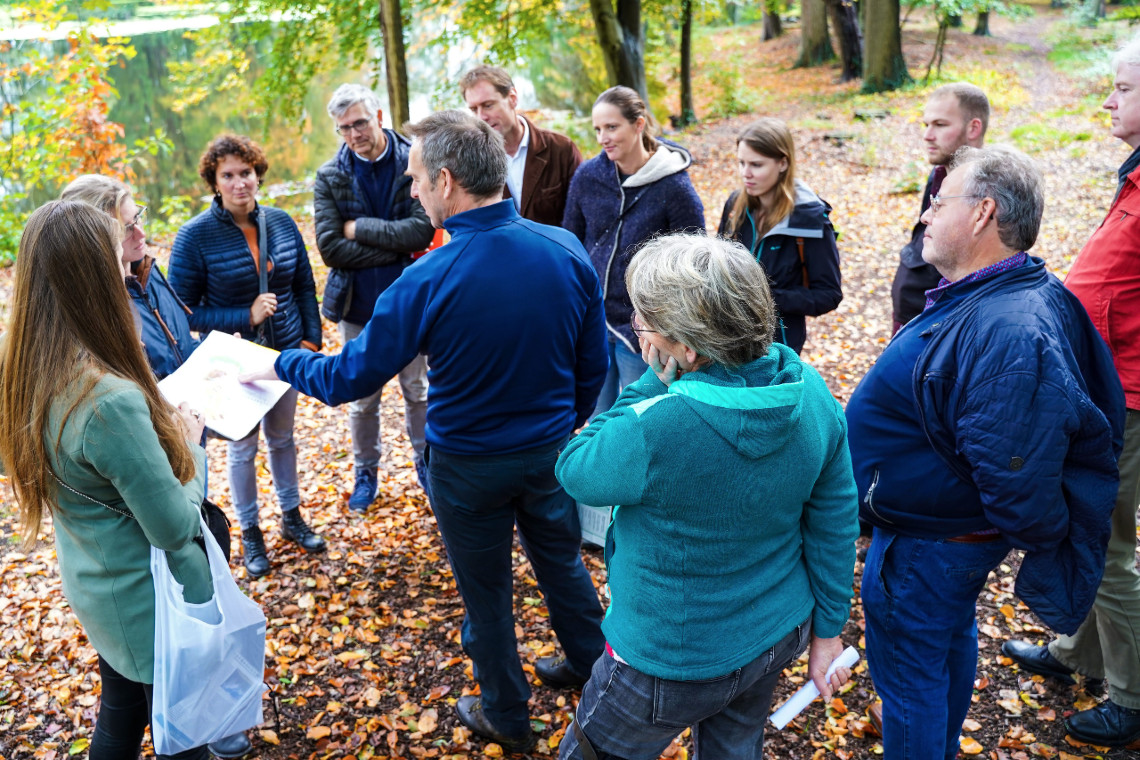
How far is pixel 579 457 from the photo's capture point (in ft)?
6.42

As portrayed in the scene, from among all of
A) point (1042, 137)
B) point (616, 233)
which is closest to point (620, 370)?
point (616, 233)

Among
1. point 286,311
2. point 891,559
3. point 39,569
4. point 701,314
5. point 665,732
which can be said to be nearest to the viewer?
point 701,314

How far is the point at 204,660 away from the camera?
96.1 inches

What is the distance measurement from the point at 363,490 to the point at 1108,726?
3.99 meters

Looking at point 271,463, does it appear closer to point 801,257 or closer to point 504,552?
point 504,552

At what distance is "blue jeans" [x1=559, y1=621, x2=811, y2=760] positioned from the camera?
Result: 6.71 feet

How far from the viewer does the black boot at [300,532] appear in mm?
4648

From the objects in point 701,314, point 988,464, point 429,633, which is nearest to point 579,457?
point 701,314

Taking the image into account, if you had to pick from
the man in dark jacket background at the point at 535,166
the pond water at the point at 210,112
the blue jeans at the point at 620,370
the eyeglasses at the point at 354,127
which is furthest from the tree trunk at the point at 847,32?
the eyeglasses at the point at 354,127

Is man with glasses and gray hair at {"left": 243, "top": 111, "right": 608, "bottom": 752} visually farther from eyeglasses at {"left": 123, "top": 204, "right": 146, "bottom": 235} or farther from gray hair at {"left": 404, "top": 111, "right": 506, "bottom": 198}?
eyeglasses at {"left": 123, "top": 204, "right": 146, "bottom": 235}

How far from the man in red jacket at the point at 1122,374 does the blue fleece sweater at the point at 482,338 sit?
190 centimetres

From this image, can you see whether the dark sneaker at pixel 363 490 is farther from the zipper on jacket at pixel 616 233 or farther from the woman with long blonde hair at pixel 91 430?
the woman with long blonde hair at pixel 91 430

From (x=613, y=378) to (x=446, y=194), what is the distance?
6.61 ft

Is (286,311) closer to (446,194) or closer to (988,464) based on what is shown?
(446,194)
